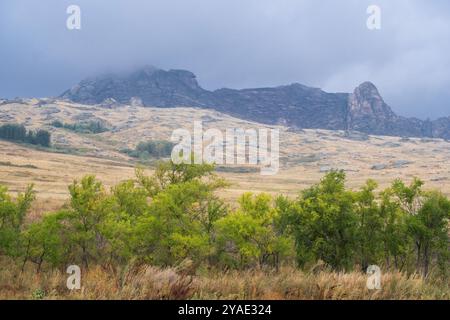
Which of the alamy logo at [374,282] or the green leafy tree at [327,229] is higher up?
the alamy logo at [374,282]

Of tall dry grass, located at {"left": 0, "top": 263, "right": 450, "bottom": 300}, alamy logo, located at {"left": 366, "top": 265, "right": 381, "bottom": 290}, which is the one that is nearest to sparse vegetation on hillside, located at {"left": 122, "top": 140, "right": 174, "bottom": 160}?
tall dry grass, located at {"left": 0, "top": 263, "right": 450, "bottom": 300}

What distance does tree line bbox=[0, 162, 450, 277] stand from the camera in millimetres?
27094

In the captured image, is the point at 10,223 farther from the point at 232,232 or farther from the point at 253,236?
the point at 253,236

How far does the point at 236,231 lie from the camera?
26766 mm

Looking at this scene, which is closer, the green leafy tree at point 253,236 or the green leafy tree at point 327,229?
the green leafy tree at point 253,236

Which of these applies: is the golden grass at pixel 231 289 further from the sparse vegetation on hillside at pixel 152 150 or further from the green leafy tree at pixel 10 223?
the sparse vegetation on hillside at pixel 152 150

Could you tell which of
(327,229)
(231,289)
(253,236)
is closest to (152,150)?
(253,236)

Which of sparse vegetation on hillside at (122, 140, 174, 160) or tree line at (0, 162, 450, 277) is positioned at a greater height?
sparse vegetation on hillside at (122, 140, 174, 160)

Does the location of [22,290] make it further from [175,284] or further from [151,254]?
[151,254]

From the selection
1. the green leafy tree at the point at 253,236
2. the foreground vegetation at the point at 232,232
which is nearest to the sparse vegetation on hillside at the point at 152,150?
the foreground vegetation at the point at 232,232

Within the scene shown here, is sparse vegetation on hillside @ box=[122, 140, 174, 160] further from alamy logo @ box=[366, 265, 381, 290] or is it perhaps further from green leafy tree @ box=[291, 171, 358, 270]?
alamy logo @ box=[366, 265, 381, 290]

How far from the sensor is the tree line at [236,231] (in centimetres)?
2709

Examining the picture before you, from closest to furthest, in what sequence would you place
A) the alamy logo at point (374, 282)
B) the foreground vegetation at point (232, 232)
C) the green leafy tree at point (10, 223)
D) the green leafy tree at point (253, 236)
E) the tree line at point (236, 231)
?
the alamy logo at point (374, 282) → the green leafy tree at point (253, 236) → the foreground vegetation at point (232, 232) → the tree line at point (236, 231) → the green leafy tree at point (10, 223)
